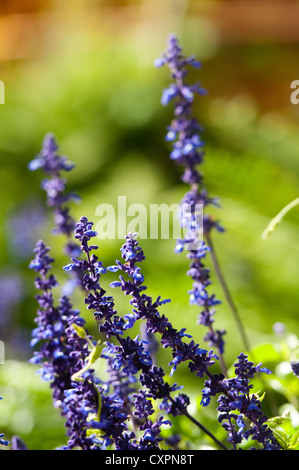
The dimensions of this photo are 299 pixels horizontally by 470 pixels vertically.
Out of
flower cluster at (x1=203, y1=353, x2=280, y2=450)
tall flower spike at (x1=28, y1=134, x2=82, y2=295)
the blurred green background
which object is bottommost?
flower cluster at (x1=203, y1=353, x2=280, y2=450)

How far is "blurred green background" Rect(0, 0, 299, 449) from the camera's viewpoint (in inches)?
88.0

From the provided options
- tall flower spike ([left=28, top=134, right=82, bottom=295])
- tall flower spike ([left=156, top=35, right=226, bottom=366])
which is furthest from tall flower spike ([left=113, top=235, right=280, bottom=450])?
tall flower spike ([left=28, top=134, right=82, bottom=295])

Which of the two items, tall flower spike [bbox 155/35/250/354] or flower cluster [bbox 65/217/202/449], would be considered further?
tall flower spike [bbox 155/35/250/354]

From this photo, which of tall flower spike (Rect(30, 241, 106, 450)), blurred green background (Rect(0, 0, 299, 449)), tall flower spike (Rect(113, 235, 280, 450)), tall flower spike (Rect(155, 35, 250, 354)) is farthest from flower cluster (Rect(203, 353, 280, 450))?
blurred green background (Rect(0, 0, 299, 449))

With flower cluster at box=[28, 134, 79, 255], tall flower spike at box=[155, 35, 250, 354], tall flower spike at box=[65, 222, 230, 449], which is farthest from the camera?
flower cluster at box=[28, 134, 79, 255]

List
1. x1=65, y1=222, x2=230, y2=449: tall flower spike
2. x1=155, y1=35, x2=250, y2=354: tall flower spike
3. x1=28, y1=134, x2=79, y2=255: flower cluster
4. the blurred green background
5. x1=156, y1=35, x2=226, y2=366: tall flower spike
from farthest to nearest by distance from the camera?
the blurred green background
x1=28, y1=134, x2=79, y2=255: flower cluster
x1=155, y1=35, x2=250, y2=354: tall flower spike
x1=156, y1=35, x2=226, y2=366: tall flower spike
x1=65, y1=222, x2=230, y2=449: tall flower spike

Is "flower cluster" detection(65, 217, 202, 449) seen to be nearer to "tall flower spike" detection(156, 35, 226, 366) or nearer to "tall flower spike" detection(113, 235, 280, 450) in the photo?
"tall flower spike" detection(113, 235, 280, 450)

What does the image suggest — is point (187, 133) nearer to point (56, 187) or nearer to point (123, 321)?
point (56, 187)

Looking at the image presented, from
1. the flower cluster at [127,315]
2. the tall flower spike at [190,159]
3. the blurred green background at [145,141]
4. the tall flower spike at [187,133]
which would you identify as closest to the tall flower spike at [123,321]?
the flower cluster at [127,315]

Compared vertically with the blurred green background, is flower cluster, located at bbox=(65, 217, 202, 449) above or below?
below

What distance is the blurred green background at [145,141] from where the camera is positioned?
2.24 m

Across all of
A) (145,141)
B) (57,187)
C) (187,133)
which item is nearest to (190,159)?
(187,133)

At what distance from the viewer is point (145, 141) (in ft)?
13.3

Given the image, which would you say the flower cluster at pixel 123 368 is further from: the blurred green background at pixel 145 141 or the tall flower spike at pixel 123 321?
the blurred green background at pixel 145 141
